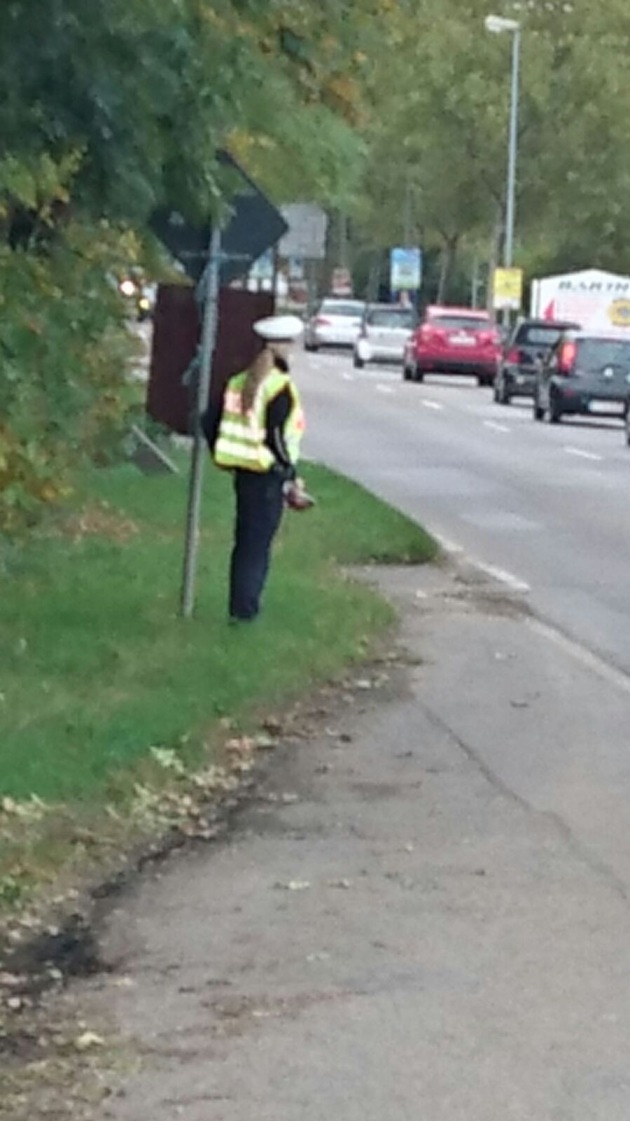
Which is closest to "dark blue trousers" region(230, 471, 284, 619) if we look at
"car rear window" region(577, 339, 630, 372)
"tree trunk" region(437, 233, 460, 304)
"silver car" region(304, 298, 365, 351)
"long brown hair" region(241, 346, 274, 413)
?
"long brown hair" region(241, 346, 274, 413)

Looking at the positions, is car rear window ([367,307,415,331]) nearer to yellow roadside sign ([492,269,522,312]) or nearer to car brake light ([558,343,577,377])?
yellow roadside sign ([492,269,522,312])

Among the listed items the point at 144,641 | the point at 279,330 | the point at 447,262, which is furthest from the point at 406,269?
the point at 144,641

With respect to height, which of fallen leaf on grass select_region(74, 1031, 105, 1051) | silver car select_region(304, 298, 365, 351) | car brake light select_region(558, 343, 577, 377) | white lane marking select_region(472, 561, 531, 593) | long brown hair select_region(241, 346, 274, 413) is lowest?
silver car select_region(304, 298, 365, 351)

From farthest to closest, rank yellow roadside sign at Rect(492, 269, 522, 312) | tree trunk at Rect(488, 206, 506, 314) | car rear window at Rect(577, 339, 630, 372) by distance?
tree trunk at Rect(488, 206, 506, 314) < yellow roadside sign at Rect(492, 269, 522, 312) < car rear window at Rect(577, 339, 630, 372)

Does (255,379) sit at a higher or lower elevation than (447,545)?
higher

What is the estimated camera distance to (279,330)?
1380cm

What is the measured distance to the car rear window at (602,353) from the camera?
42.4 meters

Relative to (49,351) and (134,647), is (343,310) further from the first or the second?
(134,647)

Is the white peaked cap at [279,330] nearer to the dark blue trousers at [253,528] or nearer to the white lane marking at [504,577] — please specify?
the dark blue trousers at [253,528]

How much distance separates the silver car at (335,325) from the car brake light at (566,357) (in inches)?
1391

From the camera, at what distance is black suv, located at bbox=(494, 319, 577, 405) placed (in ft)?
167

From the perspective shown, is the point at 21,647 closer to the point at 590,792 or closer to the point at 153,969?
the point at 590,792

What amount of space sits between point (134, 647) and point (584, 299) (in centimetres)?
6437

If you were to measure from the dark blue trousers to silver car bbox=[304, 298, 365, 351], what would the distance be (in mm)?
64197
